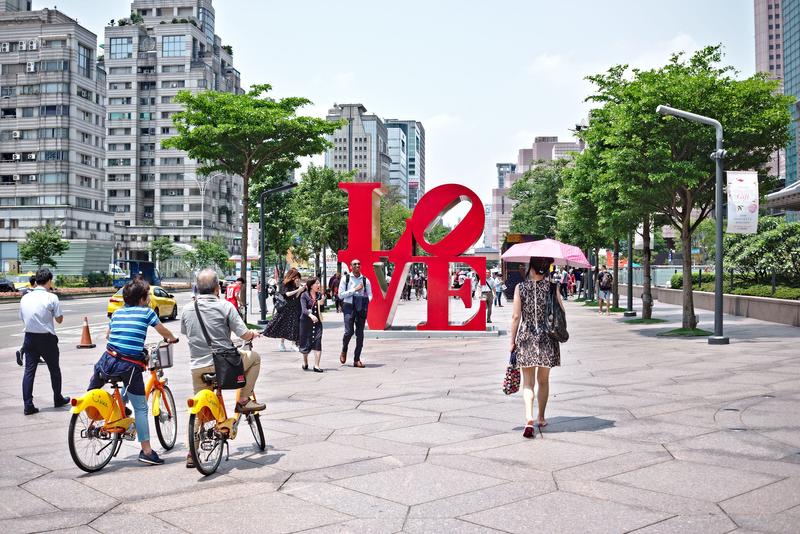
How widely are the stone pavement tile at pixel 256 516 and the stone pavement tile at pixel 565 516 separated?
40.5 inches

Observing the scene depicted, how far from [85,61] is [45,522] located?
85.7 m

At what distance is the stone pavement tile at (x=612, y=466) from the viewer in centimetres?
628

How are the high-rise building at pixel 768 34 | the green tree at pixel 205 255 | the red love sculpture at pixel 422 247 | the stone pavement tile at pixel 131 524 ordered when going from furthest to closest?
the high-rise building at pixel 768 34 < the green tree at pixel 205 255 < the red love sculpture at pixel 422 247 < the stone pavement tile at pixel 131 524

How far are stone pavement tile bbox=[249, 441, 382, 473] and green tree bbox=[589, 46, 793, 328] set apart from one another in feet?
46.5

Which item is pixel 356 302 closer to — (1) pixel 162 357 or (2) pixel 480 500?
(1) pixel 162 357

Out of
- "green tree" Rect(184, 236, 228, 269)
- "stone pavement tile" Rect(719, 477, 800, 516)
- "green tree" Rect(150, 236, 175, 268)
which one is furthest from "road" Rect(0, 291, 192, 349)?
"green tree" Rect(150, 236, 175, 268)

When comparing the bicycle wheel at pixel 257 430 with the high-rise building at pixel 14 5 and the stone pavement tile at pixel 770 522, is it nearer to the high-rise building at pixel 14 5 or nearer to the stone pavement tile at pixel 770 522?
the stone pavement tile at pixel 770 522

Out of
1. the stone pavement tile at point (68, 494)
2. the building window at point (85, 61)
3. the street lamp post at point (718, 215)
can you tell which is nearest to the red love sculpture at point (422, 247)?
the street lamp post at point (718, 215)

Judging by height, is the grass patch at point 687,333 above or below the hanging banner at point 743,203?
below

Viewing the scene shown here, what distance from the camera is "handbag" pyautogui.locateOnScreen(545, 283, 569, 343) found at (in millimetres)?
8055

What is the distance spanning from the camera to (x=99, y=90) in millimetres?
84500

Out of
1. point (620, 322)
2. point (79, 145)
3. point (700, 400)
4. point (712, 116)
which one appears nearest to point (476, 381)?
point (700, 400)

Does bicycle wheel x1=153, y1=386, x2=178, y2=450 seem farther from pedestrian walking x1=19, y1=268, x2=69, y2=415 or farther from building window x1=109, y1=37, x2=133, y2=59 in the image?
building window x1=109, y1=37, x2=133, y2=59

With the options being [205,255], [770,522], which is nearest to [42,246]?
[205,255]
